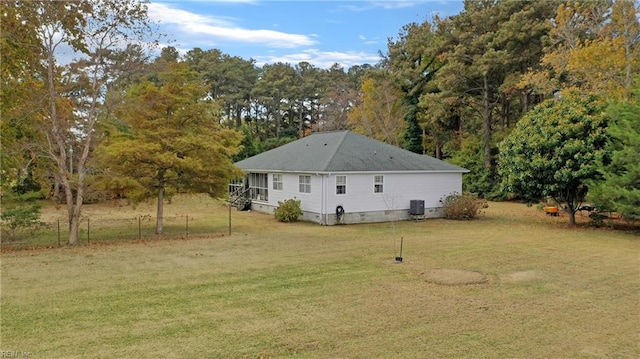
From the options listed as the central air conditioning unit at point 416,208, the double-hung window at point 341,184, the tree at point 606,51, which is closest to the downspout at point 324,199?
the double-hung window at point 341,184

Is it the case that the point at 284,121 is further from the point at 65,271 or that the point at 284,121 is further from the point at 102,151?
the point at 65,271

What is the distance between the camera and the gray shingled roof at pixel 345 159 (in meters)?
22.0

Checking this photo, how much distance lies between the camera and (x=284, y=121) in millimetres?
61719

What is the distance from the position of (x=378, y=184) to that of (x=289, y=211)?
4556 millimetres

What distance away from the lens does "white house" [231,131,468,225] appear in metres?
21.3

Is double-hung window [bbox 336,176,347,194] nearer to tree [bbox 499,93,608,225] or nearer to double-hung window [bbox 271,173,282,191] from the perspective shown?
double-hung window [bbox 271,173,282,191]

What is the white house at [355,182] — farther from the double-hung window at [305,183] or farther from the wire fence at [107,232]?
the wire fence at [107,232]

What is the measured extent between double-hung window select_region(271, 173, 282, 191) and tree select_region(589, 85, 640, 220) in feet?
47.3

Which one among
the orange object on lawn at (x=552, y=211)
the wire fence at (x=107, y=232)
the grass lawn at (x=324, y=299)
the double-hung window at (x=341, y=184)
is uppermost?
the double-hung window at (x=341, y=184)

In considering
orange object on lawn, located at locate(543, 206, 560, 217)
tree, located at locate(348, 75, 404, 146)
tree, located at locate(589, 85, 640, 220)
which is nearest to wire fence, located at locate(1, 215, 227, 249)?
tree, located at locate(589, 85, 640, 220)

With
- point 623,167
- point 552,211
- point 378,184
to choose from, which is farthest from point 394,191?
point 623,167

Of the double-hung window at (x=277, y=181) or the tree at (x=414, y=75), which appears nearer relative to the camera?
the double-hung window at (x=277, y=181)

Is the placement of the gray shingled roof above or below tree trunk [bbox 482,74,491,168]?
below

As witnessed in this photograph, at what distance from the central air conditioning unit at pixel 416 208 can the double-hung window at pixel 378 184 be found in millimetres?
1713
